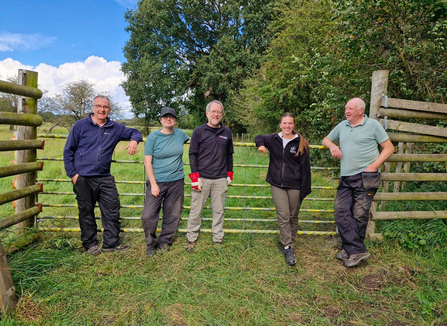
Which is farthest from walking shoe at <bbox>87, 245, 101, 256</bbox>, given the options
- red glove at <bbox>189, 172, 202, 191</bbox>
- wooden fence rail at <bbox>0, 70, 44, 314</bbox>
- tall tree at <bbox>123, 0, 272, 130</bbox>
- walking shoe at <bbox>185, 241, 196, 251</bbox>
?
tall tree at <bbox>123, 0, 272, 130</bbox>

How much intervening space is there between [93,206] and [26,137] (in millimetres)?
1347

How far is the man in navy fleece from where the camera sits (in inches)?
140

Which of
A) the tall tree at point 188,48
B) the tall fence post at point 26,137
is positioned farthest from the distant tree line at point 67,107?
the tall fence post at point 26,137

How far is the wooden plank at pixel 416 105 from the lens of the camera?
3.86 m

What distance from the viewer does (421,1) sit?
494 centimetres

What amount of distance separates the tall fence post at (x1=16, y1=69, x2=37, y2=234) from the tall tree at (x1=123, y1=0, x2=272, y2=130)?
19203 millimetres

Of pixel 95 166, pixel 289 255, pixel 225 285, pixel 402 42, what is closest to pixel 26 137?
pixel 95 166

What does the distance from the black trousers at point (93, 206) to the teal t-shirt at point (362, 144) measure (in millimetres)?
3221

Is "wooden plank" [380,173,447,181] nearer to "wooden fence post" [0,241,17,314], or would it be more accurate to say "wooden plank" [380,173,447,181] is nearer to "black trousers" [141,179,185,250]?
"black trousers" [141,179,185,250]

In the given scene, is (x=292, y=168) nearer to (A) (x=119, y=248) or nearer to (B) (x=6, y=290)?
(A) (x=119, y=248)

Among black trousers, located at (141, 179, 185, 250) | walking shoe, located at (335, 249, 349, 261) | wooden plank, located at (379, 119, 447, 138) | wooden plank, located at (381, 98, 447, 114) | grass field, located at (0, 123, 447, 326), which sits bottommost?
grass field, located at (0, 123, 447, 326)

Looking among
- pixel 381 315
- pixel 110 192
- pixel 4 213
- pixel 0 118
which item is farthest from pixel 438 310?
pixel 4 213

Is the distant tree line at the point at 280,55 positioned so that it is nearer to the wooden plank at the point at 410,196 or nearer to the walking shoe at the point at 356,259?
the wooden plank at the point at 410,196

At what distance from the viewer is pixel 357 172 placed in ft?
11.8
